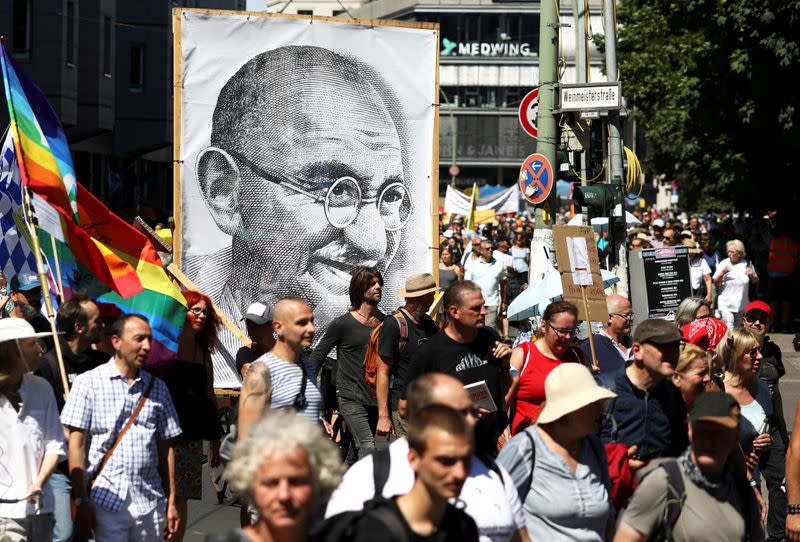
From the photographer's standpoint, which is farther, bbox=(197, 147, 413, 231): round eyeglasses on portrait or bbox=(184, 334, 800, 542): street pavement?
bbox=(197, 147, 413, 231): round eyeglasses on portrait

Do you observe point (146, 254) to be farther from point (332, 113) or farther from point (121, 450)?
point (332, 113)

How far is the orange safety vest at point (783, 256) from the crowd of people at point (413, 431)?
16.3m

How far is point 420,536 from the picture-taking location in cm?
405

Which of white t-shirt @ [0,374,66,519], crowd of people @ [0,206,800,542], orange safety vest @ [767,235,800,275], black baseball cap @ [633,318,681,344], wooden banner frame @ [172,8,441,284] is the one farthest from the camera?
orange safety vest @ [767,235,800,275]

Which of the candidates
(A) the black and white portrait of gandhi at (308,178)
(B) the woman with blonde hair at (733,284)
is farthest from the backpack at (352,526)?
(B) the woman with blonde hair at (733,284)

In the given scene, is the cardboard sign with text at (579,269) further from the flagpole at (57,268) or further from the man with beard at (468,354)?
the flagpole at (57,268)

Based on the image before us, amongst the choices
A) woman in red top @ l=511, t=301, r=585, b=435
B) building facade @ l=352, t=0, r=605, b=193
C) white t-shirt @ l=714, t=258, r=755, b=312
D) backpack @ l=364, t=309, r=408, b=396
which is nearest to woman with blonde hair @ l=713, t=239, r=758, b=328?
white t-shirt @ l=714, t=258, r=755, b=312

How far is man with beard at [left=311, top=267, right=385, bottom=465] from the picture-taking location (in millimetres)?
10430

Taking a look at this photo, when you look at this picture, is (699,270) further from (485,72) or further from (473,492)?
(485,72)

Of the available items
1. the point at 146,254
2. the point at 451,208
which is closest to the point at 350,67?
the point at 146,254

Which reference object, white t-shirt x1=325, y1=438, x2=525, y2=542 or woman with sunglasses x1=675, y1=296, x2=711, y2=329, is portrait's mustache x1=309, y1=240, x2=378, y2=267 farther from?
white t-shirt x1=325, y1=438, x2=525, y2=542

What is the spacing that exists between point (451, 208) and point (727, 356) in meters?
34.0

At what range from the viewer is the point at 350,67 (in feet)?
40.3

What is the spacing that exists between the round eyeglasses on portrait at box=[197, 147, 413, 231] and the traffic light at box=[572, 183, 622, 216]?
5.06 meters
